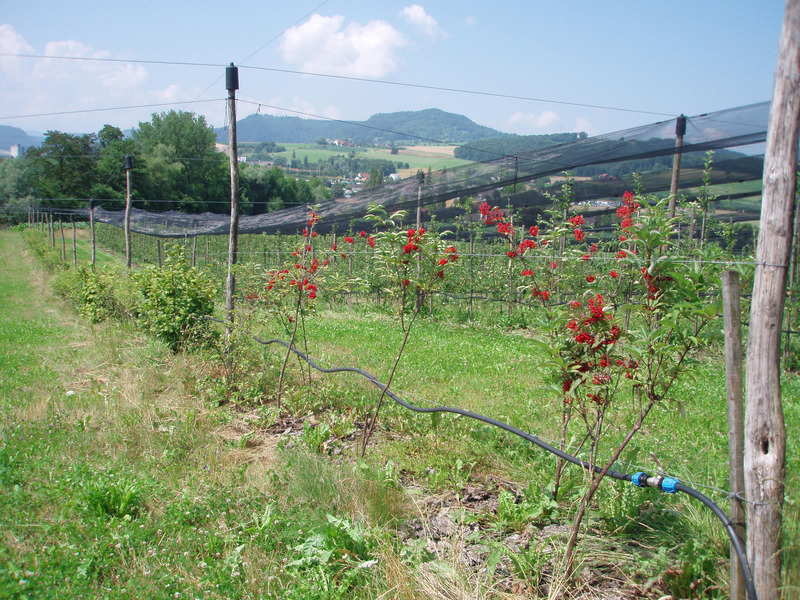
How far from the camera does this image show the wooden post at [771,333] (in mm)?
1826

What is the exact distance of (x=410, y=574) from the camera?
2383 mm

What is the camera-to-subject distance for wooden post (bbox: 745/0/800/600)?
5.99 feet

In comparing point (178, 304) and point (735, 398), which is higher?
point (735, 398)

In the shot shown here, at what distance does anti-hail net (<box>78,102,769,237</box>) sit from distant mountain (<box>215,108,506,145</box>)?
10.1 m

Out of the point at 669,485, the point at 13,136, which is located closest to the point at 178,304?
the point at 669,485

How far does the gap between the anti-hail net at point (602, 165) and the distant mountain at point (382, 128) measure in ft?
33.0

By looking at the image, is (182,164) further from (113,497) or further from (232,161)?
(113,497)

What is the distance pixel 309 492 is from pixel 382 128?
854 inches

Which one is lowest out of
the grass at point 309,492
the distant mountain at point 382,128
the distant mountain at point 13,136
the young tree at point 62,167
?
the grass at point 309,492

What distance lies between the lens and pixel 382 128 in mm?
23109

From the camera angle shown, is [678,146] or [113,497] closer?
[113,497]

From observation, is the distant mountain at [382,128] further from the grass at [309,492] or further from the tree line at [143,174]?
the grass at [309,492]

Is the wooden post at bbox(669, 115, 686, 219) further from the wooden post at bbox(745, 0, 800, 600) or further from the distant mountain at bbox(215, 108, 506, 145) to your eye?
the distant mountain at bbox(215, 108, 506, 145)

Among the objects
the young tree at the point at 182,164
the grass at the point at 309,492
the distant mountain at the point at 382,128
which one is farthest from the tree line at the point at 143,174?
the grass at the point at 309,492
